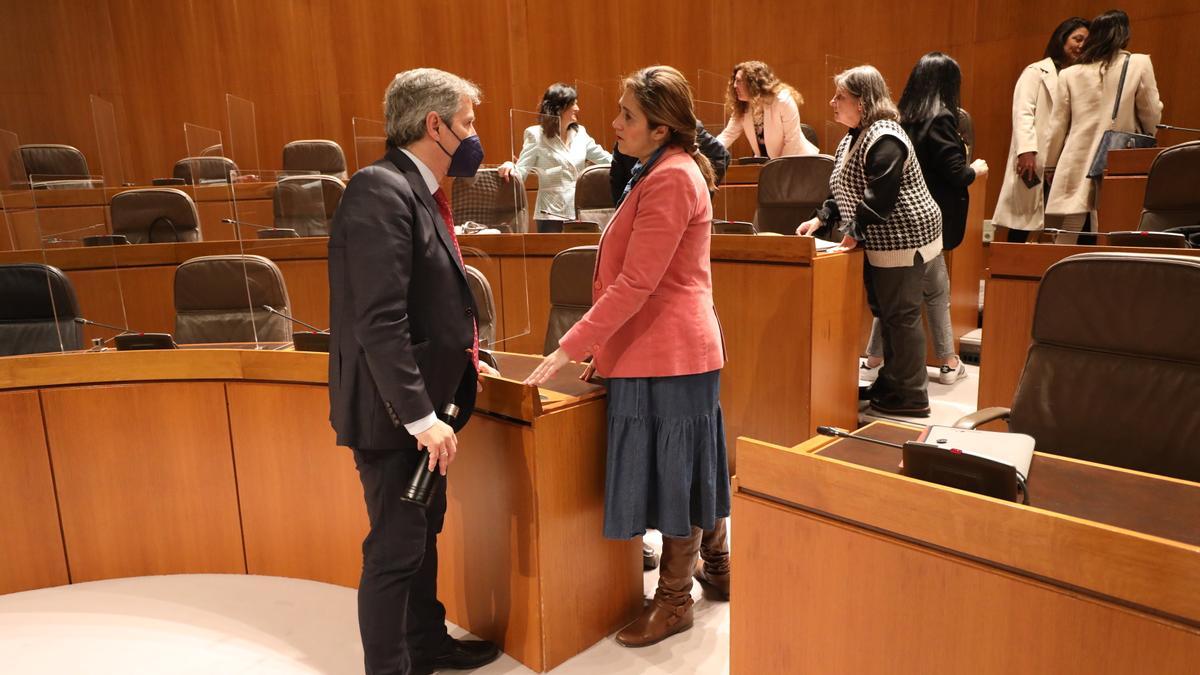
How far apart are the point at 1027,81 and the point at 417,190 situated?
389 centimetres

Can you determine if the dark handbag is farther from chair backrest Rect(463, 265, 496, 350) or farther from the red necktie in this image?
the red necktie

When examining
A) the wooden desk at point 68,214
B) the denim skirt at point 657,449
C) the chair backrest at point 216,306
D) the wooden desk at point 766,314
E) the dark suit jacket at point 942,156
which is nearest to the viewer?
the denim skirt at point 657,449

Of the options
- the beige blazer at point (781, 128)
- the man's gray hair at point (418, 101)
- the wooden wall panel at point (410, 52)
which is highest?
the wooden wall panel at point (410, 52)

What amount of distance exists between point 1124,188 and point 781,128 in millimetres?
1731

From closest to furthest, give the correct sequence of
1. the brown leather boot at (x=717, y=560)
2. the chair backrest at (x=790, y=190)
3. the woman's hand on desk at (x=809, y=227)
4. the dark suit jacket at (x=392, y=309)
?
the dark suit jacket at (x=392, y=309), the brown leather boot at (x=717, y=560), the woman's hand on desk at (x=809, y=227), the chair backrest at (x=790, y=190)

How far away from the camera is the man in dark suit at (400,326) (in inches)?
58.7

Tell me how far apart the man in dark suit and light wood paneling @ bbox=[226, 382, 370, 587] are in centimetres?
59

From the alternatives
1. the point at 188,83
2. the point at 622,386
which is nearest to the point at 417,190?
the point at 622,386

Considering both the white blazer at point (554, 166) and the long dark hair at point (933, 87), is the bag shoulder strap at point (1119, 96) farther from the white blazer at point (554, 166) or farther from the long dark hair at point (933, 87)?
the white blazer at point (554, 166)

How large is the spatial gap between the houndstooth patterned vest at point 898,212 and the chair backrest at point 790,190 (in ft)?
1.71

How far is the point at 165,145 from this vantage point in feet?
25.8

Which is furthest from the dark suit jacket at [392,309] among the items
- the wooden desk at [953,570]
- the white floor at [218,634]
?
the white floor at [218,634]

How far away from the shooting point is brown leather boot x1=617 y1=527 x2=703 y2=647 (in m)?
1.98

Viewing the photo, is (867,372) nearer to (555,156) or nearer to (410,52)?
(555,156)
